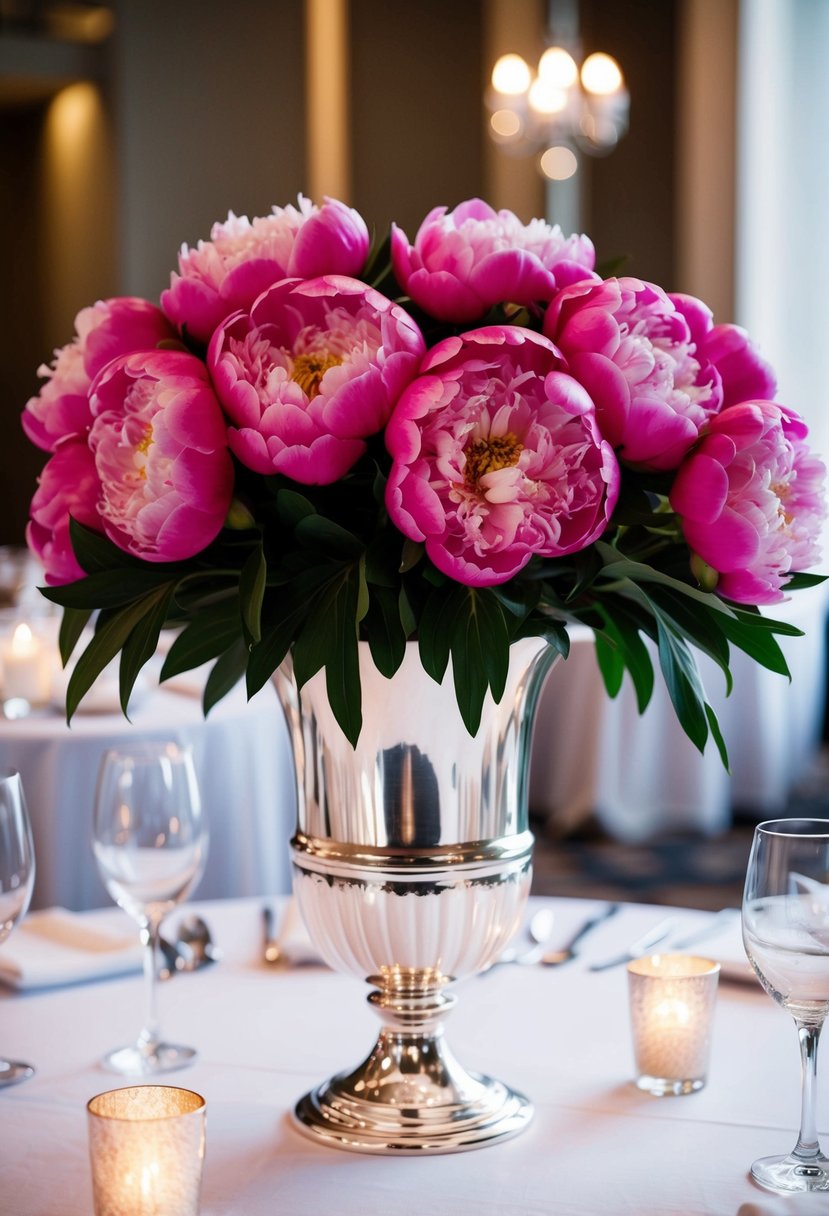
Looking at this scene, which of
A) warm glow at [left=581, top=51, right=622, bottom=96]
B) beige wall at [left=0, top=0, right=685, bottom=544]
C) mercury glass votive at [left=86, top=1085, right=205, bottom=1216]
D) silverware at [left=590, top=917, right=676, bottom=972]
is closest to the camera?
mercury glass votive at [left=86, top=1085, right=205, bottom=1216]

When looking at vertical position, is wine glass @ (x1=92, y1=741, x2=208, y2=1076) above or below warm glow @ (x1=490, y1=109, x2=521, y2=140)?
below

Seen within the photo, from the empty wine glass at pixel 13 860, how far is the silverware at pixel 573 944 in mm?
454

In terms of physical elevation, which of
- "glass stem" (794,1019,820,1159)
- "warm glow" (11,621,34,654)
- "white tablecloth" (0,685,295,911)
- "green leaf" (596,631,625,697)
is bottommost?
"white tablecloth" (0,685,295,911)

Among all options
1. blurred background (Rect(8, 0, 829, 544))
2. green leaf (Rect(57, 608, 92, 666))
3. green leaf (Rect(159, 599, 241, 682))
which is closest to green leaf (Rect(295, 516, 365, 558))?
green leaf (Rect(159, 599, 241, 682))

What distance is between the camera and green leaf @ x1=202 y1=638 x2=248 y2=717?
980 mm

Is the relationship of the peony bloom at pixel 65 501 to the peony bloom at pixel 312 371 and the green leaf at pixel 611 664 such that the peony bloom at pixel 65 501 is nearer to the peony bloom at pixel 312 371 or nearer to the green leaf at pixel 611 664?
the peony bloom at pixel 312 371

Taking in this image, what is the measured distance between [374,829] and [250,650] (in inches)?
5.7

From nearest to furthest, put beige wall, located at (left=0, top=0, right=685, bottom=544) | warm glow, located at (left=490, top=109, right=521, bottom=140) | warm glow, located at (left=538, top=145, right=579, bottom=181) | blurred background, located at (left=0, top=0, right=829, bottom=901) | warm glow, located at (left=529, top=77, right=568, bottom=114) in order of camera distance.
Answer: warm glow, located at (left=529, top=77, right=568, bottom=114), warm glow, located at (left=490, top=109, right=521, bottom=140), blurred background, located at (left=0, top=0, right=829, bottom=901), warm glow, located at (left=538, top=145, right=579, bottom=181), beige wall, located at (left=0, top=0, right=685, bottom=544)

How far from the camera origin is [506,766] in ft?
3.02

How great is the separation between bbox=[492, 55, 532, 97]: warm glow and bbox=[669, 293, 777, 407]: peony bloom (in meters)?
5.13

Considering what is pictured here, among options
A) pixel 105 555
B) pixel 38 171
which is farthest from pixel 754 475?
pixel 38 171

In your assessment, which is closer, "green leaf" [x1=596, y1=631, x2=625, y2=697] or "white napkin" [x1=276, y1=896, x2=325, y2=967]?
"green leaf" [x1=596, y1=631, x2=625, y2=697]

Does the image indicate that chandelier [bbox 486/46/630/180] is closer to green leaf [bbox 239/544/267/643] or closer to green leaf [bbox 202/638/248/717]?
green leaf [bbox 202/638/248/717]

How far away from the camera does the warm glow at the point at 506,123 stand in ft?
19.0
